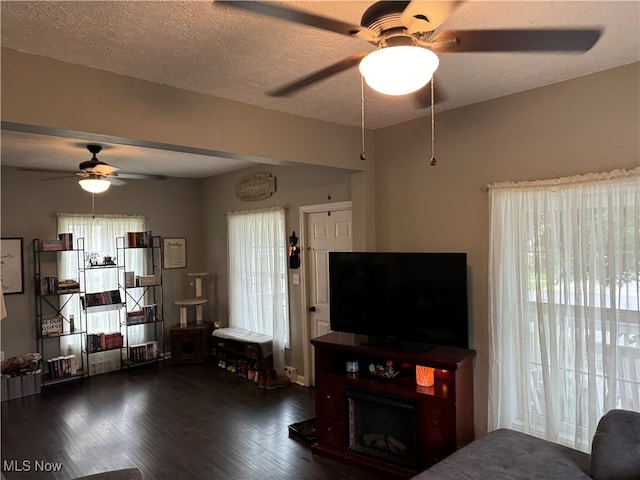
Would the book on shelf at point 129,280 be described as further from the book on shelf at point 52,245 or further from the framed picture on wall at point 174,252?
the book on shelf at point 52,245

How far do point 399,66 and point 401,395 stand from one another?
2.37 m

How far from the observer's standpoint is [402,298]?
10.7 feet

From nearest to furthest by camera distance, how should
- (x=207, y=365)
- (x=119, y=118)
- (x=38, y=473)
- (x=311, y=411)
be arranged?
1. (x=119, y=118)
2. (x=38, y=473)
3. (x=311, y=411)
4. (x=207, y=365)

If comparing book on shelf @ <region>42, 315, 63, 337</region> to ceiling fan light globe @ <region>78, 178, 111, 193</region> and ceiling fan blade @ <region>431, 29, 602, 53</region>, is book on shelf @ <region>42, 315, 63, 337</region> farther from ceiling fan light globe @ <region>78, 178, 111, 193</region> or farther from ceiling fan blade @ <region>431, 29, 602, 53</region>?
ceiling fan blade @ <region>431, 29, 602, 53</region>

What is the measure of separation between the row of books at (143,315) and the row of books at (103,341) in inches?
→ 9.7

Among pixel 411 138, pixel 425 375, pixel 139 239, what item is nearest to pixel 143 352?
pixel 139 239

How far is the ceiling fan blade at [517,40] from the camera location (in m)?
1.60

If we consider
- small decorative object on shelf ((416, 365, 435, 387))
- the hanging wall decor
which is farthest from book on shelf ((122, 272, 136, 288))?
small decorative object on shelf ((416, 365, 435, 387))

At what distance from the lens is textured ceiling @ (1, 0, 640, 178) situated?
6.07 ft

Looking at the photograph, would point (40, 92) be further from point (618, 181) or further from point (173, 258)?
point (173, 258)

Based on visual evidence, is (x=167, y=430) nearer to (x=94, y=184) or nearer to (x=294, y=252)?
(x=294, y=252)

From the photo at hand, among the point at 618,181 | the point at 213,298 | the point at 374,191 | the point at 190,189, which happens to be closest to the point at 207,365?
the point at 213,298

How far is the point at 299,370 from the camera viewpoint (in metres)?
5.15

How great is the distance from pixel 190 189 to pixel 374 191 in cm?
379
